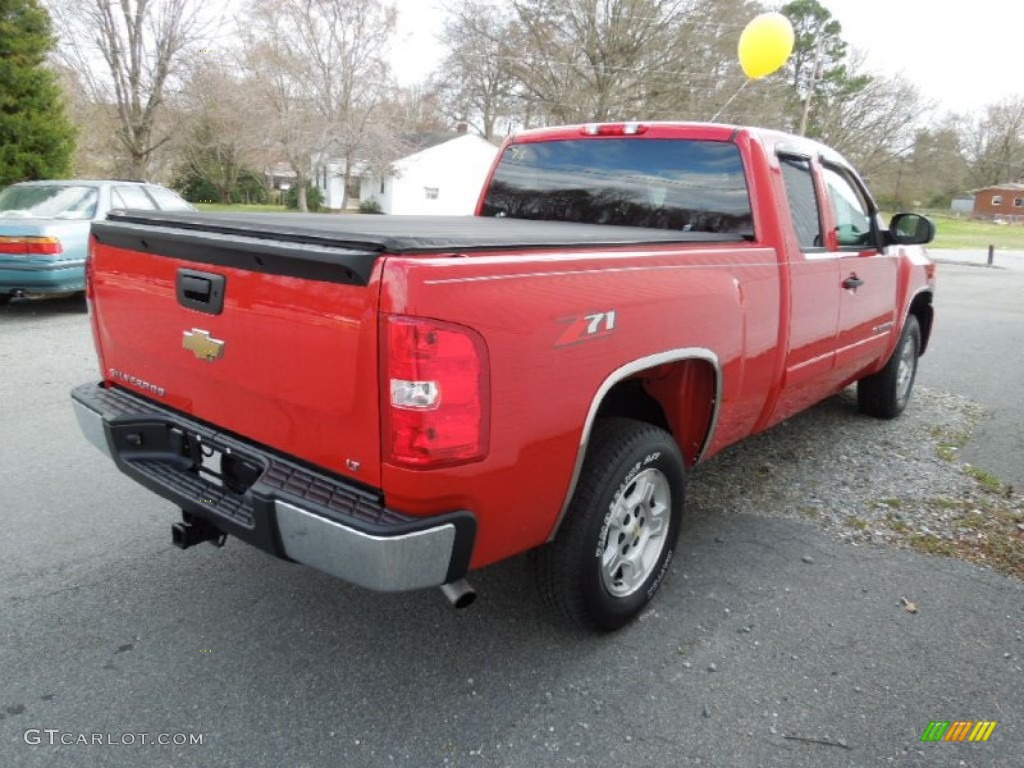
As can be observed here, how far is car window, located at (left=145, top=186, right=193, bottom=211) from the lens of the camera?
10086 mm

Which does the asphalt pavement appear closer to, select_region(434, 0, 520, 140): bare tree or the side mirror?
the side mirror

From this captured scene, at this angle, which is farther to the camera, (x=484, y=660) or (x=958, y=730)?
(x=484, y=660)

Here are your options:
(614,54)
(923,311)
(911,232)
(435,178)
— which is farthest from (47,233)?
(435,178)

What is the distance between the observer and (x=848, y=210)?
14.1 feet

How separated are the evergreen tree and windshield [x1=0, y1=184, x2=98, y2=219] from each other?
6.00 metres

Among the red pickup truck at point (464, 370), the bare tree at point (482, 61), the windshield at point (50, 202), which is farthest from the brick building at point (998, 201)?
the red pickup truck at point (464, 370)

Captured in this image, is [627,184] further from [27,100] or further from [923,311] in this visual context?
[27,100]

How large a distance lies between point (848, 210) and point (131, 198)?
8940 mm

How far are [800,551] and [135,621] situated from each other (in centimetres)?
288

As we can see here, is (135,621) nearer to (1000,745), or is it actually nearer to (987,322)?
(1000,745)

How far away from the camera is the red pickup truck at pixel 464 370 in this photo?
1.89 meters

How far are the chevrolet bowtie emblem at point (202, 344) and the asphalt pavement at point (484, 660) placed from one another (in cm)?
104

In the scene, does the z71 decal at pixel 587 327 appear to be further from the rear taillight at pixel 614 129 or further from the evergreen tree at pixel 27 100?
the evergreen tree at pixel 27 100

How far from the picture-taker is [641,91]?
28.7 meters
